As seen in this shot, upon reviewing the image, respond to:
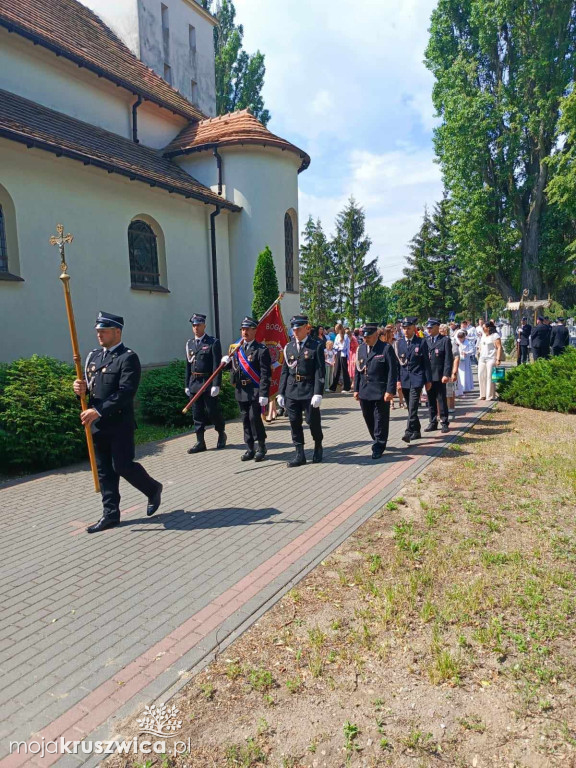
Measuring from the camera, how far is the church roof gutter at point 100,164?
1002 centimetres

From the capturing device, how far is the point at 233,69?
32.8 metres

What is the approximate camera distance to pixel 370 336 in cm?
788

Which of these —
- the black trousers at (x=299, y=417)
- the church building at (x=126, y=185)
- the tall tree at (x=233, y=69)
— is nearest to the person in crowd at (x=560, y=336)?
the church building at (x=126, y=185)

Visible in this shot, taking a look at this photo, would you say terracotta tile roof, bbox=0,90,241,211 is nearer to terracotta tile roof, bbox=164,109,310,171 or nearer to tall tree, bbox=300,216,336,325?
terracotta tile roof, bbox=164,109,310,171

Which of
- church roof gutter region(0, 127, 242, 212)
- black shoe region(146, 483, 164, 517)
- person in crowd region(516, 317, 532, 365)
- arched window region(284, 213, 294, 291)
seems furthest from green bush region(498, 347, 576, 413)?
church roof gutter region(0, 127, 242, 212)

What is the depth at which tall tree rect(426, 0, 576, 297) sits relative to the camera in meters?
26.9

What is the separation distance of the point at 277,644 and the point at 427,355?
256 inches

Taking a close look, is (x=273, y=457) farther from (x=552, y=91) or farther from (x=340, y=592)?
(x=552, y=91)

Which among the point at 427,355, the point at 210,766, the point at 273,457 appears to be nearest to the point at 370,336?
the point at 427,355

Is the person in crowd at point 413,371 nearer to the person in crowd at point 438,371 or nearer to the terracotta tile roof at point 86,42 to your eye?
the person in crowd at point 438,371

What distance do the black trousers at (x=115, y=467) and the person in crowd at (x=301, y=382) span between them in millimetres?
2644

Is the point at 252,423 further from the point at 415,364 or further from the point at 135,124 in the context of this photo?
the point at 135,124

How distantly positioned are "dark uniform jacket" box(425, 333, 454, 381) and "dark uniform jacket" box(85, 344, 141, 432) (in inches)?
229

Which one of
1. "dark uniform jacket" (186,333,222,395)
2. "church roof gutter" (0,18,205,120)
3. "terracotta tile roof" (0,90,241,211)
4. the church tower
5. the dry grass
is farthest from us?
the church tower
